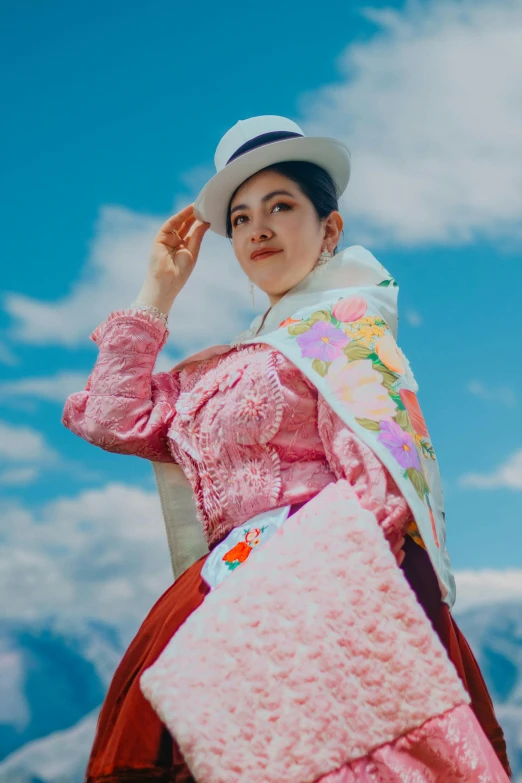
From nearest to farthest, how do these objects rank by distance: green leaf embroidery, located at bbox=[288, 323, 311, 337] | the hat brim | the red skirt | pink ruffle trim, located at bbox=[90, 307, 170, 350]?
the red skirt
green leaf embroidery, located at bbox=[288, 323, 311, 337]
the hat brim
pink ruffle trim, located at bbox=[90, 307, 170, 350]

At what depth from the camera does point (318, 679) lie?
1720 millimetres

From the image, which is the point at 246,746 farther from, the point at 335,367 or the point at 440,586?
the point at 335,367

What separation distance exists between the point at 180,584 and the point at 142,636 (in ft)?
0.50

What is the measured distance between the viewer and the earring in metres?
2.54

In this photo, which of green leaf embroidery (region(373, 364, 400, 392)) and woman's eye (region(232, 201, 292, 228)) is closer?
green leaf embroidery (region(373, 364, 400, 392))

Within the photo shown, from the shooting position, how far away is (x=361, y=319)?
7.48 feet

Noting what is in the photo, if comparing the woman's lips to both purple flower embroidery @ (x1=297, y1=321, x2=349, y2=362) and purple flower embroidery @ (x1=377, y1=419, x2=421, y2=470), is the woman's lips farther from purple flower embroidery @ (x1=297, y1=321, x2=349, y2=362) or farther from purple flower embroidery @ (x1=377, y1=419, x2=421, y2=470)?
purple flower embroidery @ (x1=377, y1=419, x2=421, y2=470)

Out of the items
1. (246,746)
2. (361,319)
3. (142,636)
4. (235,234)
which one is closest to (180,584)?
(142,636)

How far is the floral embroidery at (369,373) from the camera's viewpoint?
2.03 meters

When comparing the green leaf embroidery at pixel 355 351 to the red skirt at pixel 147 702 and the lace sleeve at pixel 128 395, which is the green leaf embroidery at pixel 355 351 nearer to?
the red skirt at pixel 147 702

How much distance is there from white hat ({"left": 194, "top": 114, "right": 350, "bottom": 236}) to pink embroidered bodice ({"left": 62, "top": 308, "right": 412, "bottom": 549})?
38 cm

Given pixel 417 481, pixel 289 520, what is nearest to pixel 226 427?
pixel 289 520

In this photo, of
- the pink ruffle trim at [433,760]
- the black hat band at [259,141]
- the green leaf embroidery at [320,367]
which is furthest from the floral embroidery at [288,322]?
the pink ruffle trim at [433,760]

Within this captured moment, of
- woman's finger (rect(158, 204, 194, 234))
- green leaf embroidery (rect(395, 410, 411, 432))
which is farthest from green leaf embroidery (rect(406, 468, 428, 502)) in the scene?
woman's finger (rect(158, 204, 194, 234))
